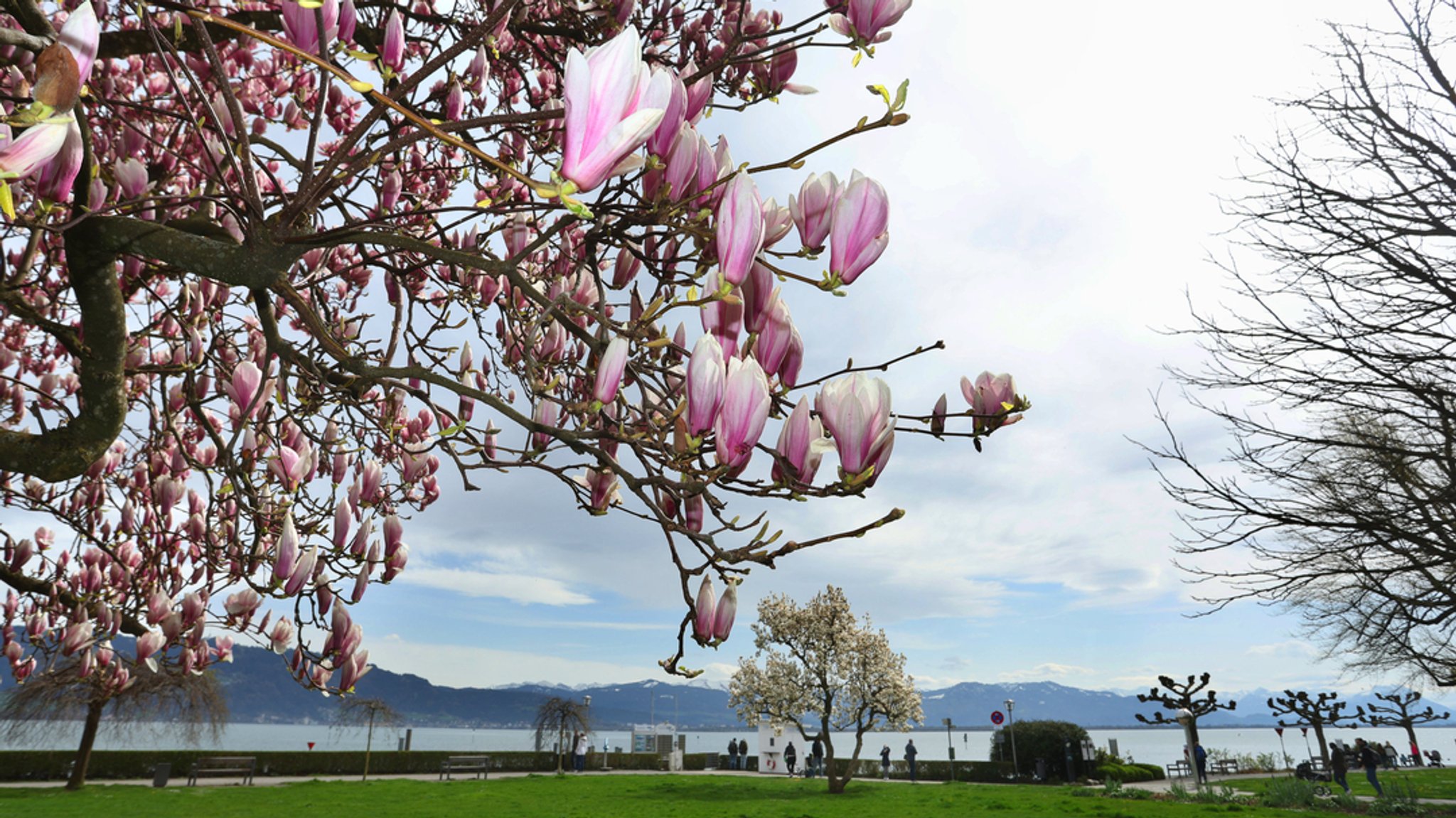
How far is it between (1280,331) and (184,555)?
9.32 meters

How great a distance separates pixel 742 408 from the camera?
137 centimetres

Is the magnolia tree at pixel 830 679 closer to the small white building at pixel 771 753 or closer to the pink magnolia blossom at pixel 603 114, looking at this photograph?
the small white building at pixel 771 753

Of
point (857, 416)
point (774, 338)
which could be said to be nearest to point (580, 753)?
point (774, 338)

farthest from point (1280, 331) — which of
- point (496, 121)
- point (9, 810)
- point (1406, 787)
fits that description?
point (9, 810)

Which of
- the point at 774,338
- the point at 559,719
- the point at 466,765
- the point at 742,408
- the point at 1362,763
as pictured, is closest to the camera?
the point at 742,408

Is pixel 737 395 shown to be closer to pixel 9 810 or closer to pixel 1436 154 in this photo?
pixel 1436 154

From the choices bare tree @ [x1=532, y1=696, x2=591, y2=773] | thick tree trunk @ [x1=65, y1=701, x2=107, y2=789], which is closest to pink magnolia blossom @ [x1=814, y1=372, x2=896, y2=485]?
thick tree trunk @ [x1=65, y1=701, x2=107, y2=789]

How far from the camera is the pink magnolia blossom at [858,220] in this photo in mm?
1488

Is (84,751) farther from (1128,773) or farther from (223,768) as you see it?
(1128,773)

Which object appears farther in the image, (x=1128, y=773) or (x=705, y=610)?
(x=1128, y=773)

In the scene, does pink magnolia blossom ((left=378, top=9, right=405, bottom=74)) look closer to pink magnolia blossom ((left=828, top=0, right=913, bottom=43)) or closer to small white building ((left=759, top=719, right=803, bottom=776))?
pink magnolia blossom ((left=828, top=0, right=913, bottom=43))

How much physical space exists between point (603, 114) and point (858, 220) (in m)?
0.67

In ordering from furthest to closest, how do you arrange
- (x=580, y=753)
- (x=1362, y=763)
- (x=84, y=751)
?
(x=580, y=753) → (x=1362, y=763) → (x=84, y=751)

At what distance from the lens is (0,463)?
2.79 meters
